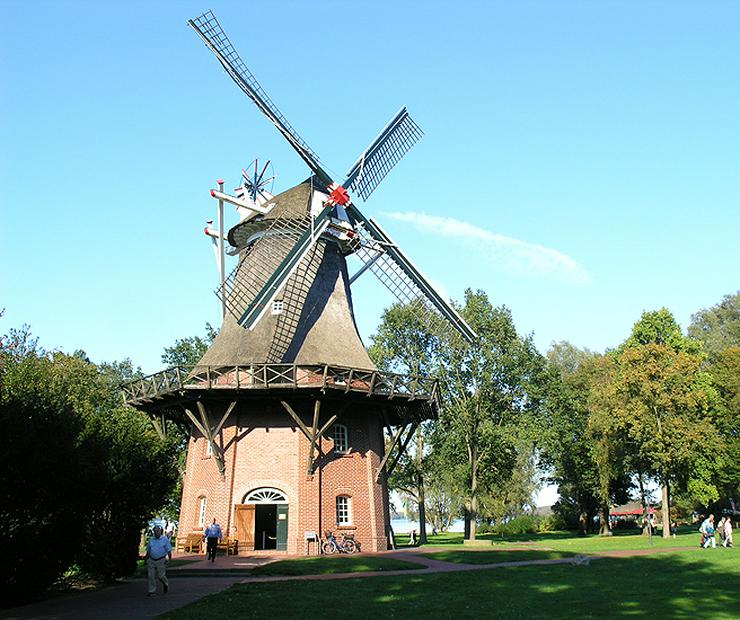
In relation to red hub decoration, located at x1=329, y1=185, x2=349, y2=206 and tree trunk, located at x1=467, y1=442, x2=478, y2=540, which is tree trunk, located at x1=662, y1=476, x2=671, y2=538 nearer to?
tree trunk, located at x1=467, y1=442, x2=478, y2=540

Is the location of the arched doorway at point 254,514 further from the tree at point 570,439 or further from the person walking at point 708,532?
the tree at point 570,439

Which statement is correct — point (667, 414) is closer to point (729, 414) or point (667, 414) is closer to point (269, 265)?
point (729, 414)

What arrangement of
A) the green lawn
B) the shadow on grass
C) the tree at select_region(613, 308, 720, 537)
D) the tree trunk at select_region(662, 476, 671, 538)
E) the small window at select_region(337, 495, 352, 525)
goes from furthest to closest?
the tree at select_region(613, 308, 720, 537), the tree trunk at select_region(662, 476, 671, 538), the green lawn, the small window at select_region(337, 495, 352, 525), the shadow on grass

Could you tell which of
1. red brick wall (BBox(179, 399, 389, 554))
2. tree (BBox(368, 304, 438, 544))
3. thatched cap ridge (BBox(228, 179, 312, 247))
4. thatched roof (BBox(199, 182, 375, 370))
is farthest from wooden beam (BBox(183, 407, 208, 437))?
tree (BBox(368, 304, 438, 544))

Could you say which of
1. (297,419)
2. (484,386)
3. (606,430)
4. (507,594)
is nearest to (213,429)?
(297,419)

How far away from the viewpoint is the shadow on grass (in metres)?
11.4

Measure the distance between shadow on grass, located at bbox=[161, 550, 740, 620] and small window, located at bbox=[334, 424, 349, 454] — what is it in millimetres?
7997

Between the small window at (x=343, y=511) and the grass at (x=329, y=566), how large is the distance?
3.55 meters

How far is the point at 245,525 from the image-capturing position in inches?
928

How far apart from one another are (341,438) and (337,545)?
386 cm

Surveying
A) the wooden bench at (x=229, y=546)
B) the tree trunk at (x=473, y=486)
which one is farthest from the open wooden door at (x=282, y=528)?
the tree trunk at (x=473, y=486)

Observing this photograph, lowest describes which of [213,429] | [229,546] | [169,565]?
[169,565]

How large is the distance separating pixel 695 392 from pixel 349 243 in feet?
66.1

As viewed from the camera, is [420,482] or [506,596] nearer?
[506,596]
